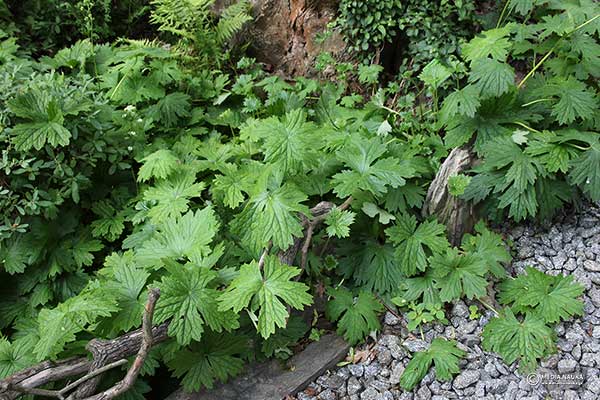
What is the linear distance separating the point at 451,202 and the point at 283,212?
3.59ft

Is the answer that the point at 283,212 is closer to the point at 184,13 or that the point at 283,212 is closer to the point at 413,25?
the point at 413,25

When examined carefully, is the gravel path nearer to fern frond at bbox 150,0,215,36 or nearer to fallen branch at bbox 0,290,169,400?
fallen branch at bbox 0,290,169,400

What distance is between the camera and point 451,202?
3.19m

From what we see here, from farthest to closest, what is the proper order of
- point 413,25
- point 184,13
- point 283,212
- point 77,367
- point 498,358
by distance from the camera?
1. point 184,13
2. point 413,25
3. point 498,358
4. point 283,212
5. point 77,367

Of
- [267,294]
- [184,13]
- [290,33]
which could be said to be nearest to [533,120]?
[267,294]

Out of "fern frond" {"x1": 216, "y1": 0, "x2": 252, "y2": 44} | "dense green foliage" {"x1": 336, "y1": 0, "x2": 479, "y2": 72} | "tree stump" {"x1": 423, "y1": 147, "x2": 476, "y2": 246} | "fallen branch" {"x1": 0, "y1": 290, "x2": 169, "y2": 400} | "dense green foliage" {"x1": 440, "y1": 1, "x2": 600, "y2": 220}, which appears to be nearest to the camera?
"fallen branch" {"x1": 0, "y1": 290, "x2": 169, "y2": 400}

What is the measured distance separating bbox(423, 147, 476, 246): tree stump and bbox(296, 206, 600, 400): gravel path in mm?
337

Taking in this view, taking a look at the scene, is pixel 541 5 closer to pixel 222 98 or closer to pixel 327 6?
pixel 327 6

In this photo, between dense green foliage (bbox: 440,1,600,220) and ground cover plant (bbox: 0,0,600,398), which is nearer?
ground cover plant (bbox: 0,0,600,398)

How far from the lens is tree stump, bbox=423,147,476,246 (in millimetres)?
3186

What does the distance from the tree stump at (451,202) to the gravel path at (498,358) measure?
34 centimetres

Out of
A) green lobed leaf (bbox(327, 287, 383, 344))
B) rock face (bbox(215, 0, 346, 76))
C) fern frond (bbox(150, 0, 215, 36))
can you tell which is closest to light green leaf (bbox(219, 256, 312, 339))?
green lobed leaf (bbox(327, 287, 383, 344))

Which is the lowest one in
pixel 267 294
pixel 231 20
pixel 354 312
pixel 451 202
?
pixel 354 312

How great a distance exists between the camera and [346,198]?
3.29 meters
